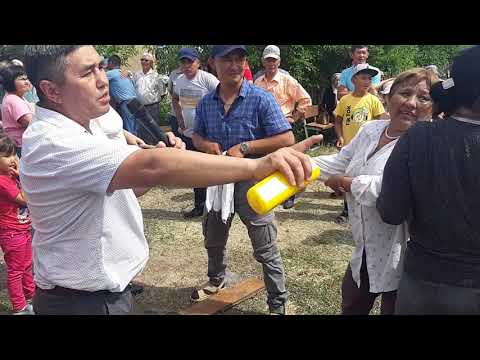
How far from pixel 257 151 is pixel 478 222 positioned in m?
1.73

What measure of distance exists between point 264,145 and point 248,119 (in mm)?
246

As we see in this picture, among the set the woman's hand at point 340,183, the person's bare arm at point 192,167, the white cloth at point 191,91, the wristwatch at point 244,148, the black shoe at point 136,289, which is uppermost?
the white cloth at point 191,91

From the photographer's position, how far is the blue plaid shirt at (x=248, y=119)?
10.7ft

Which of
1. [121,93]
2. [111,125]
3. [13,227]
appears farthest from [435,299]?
[121,93]

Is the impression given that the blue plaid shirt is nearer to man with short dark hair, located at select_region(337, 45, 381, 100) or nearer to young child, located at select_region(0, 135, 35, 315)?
young child, located at select_region(0, 135, 35, 315)

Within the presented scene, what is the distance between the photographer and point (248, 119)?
Answer: 326 cm

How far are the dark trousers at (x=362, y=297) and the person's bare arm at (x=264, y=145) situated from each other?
109 cm

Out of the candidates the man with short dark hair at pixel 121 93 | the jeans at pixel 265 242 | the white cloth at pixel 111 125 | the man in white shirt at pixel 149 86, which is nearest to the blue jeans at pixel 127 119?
the man with short dark hair at pixel 121 93

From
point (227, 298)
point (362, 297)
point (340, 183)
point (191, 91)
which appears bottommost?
point (227, 298)

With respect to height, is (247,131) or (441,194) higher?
(247,131)

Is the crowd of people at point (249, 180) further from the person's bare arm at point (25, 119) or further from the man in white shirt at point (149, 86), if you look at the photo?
the man in white shirt at point (149, 86)

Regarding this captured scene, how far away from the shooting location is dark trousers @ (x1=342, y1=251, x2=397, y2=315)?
2447 millimetres

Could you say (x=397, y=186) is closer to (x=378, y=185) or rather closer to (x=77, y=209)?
(x=378, y=185)
